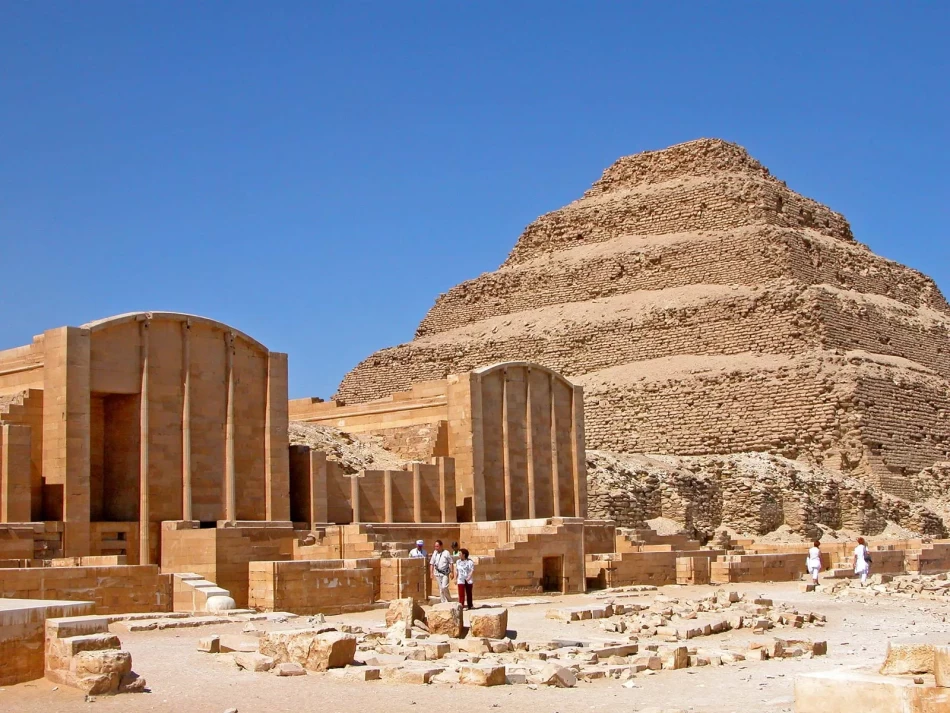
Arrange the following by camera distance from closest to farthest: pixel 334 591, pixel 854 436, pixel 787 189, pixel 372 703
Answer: pixel 372 703, pixel 334 591, pixel 854 436, pixel 787 189

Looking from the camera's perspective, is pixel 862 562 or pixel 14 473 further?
pixel 862 562

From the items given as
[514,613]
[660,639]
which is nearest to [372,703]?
[660,639]

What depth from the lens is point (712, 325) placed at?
53.4m

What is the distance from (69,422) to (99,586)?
209 inches

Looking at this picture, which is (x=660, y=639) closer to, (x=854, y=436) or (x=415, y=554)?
(x=415, y=554)

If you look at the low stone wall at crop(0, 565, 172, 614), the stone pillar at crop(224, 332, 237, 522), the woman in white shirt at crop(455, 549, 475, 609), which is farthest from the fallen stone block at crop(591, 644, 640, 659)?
the stone pillar at crop(224, 332, 237, 522)

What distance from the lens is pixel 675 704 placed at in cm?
994

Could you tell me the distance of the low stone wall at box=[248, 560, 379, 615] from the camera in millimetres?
15914

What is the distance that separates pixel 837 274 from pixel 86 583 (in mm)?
47118

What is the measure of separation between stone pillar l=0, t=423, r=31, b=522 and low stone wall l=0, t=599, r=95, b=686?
8.31 m

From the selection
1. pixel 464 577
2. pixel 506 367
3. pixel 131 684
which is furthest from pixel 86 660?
pixel 506 367

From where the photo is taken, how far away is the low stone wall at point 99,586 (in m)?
14.1

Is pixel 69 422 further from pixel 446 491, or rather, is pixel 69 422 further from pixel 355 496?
pixel 446 491

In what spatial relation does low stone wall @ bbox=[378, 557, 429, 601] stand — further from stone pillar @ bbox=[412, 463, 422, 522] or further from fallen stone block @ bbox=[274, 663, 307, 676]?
stone pillar @ bbox=[412, 463, 422, 522]
